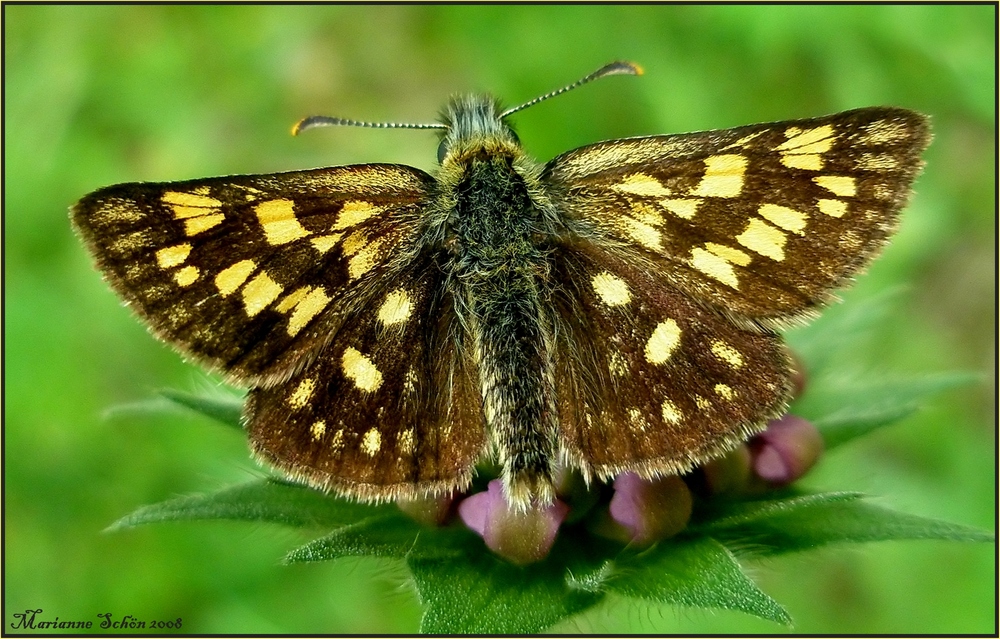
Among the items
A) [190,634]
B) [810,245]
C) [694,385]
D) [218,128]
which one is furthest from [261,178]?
[218,128]

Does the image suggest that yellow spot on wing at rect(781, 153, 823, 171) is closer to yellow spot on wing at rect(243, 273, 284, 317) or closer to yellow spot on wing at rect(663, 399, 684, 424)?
yellow spot on wing at rect(663, 399, 684, 424)

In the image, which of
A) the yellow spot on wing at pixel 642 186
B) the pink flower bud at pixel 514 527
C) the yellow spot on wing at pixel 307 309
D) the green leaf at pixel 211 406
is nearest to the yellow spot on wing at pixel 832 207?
the yellow spot on wing at pixel 642 186

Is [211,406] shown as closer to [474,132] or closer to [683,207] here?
[474,132]

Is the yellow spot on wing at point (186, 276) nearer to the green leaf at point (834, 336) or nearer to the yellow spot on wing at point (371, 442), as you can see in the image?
the yellow spot on wing at point (371, 442)

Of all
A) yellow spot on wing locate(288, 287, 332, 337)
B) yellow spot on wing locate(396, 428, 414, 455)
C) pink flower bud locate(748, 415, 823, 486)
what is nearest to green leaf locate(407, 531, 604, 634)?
yellow spot on wing locate(396, 428, 414, 455)

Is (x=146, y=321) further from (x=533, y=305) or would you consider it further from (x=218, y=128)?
(x=218, y=128)

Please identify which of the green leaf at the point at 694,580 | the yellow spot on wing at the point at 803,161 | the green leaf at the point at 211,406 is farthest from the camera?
the green leaf at the point at 211,406

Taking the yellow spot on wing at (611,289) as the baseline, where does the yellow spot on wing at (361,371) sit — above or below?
below
